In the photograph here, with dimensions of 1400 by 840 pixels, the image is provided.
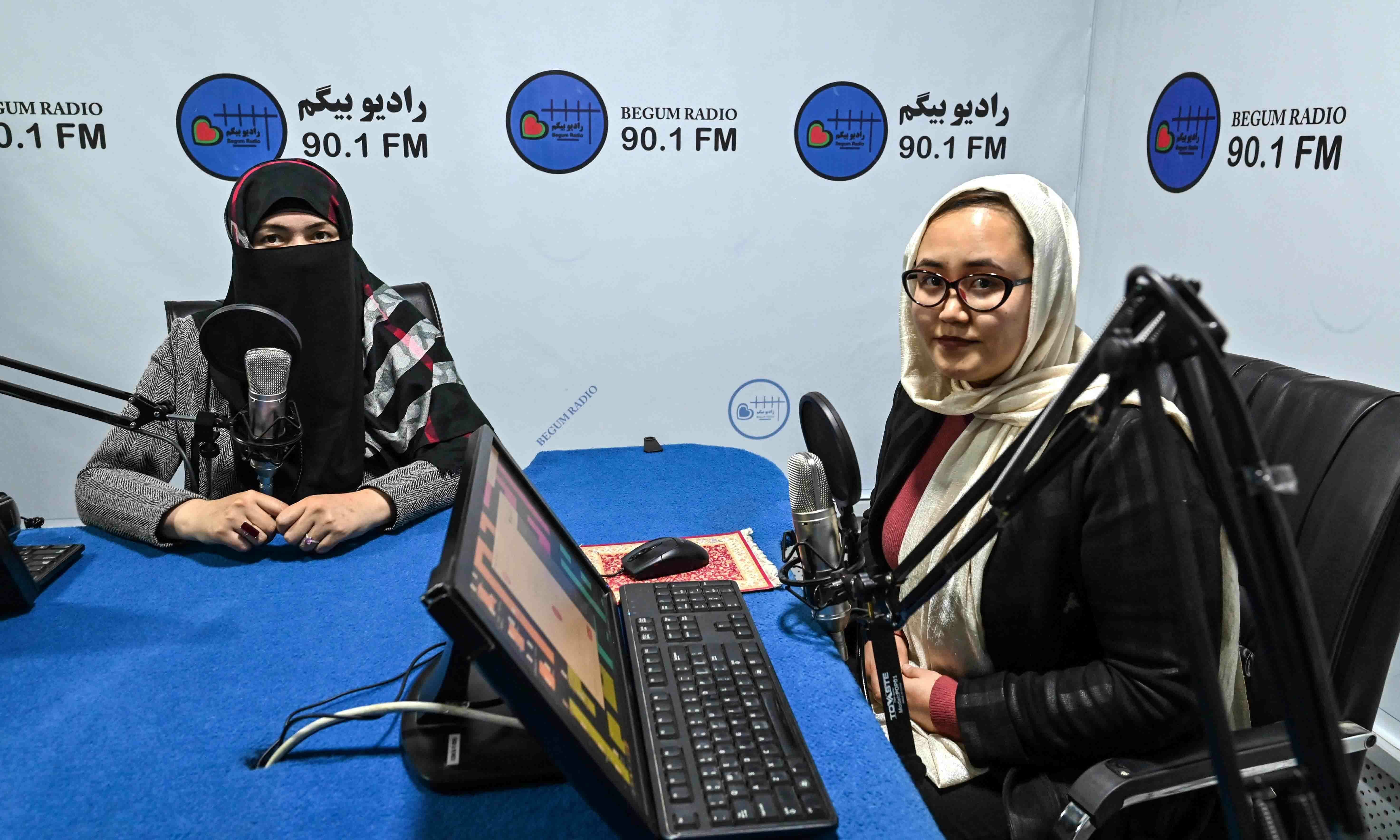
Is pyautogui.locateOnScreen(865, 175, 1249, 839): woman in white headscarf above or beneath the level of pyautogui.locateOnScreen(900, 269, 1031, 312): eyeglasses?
A: beneath

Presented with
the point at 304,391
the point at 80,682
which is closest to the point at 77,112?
the point at 304,391

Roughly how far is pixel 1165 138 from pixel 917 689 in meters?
2.02

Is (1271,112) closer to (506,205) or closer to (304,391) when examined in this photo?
(506,205)

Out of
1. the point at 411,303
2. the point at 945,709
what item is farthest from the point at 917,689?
the point at 411,303

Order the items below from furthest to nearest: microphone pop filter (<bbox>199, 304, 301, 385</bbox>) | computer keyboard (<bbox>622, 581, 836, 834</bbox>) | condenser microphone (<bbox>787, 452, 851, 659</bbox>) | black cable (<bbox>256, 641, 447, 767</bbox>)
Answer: microphone pop filter (<bbox>199, 304, 301, 385</bbox>) → condenser microphone (<bbox>787, 452, 851, 659</bbox>) → black cable (<bbox>256, 641, 447, 767</bbox>) → computer keyboard (<bbox>622, 581, 836, 834</bbox>)

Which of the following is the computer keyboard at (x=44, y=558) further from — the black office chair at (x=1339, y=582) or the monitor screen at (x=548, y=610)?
the black office chair at (x=1339, y=582)

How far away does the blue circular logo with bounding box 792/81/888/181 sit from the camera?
2668 millimetres

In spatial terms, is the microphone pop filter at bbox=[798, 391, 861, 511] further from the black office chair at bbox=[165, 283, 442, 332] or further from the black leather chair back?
the black office chair at bbox=[165, 283, 442, 332]

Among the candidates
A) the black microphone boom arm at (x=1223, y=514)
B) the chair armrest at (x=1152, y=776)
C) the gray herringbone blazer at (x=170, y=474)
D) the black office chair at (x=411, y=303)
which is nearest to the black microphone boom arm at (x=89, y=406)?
the gray herringbone blazer at (x=170, y=474)

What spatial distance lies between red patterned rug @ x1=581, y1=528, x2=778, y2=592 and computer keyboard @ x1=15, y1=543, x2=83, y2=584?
30.8 inches

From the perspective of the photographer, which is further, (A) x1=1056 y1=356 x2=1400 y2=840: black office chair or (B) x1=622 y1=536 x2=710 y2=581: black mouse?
(B) x1=622 y1=536 x2=710 y2=581: black mouse

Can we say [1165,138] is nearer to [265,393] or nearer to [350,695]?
[265,393]

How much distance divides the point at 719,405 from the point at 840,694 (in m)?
1.97

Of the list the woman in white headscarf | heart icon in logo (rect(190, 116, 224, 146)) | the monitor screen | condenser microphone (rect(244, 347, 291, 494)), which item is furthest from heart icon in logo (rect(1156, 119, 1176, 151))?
heart icon in logo (rect(190, 116, 224, 146))
